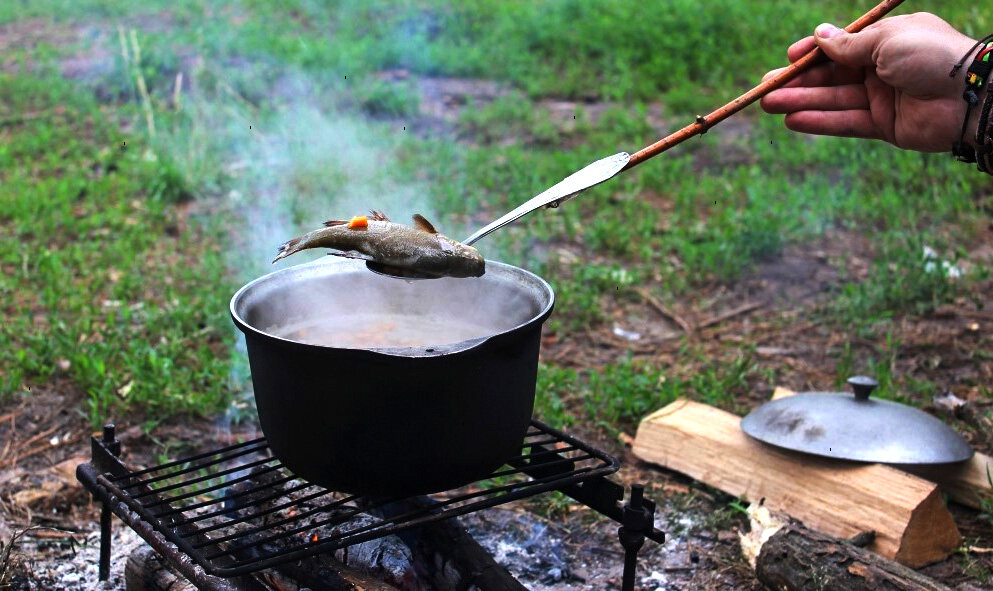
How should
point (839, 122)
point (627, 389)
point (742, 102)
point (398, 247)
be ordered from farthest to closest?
point (627, 389) < point (839, 122) < point (742, 102) < point (398, 247)

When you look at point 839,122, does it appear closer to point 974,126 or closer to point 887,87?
point 887,87

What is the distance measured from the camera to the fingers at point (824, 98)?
3316 millimetres

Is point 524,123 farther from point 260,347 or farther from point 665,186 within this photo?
point 260,347

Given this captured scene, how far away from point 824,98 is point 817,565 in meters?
1.60

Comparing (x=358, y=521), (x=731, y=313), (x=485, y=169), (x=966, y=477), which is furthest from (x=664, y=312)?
(x=358, y=521)

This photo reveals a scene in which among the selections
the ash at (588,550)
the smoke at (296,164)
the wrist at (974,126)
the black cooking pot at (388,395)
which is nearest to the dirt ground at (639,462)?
the ash at (588,550)

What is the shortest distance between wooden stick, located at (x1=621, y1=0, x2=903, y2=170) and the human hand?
76mm

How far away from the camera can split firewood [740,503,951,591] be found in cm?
280

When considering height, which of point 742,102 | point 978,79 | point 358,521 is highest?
point 978,79

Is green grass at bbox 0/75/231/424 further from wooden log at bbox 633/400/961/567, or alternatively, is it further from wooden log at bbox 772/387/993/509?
wooden log at bbox 772/387/993/509

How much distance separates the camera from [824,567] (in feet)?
9.51

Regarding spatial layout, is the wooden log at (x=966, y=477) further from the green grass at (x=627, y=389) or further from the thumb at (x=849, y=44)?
the thumb at (x=849, y=44)

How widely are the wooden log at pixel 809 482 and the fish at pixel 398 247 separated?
1660mm

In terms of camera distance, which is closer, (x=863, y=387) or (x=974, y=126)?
(x=974, y=126)
